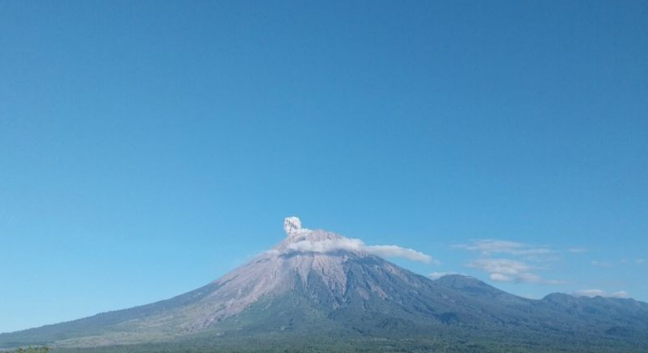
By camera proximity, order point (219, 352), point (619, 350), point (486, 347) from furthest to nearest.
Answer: point (619, 350), point (486, 347), point (219, 352)

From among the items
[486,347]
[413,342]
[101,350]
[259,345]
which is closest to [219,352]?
[259,345]

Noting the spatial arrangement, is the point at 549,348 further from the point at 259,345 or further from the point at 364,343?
the point at 259,345

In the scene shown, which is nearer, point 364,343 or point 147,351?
point 147,351

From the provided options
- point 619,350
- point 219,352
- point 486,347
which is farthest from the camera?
point 619,350

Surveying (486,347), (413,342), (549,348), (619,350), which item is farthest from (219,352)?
(619,350)

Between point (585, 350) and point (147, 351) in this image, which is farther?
point (585, 350)

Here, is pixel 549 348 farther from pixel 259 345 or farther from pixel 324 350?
pixel 259 345

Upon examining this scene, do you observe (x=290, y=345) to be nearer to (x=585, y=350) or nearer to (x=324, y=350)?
(x=324, y=350)

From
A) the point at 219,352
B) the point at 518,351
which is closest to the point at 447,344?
the point at 518,351
